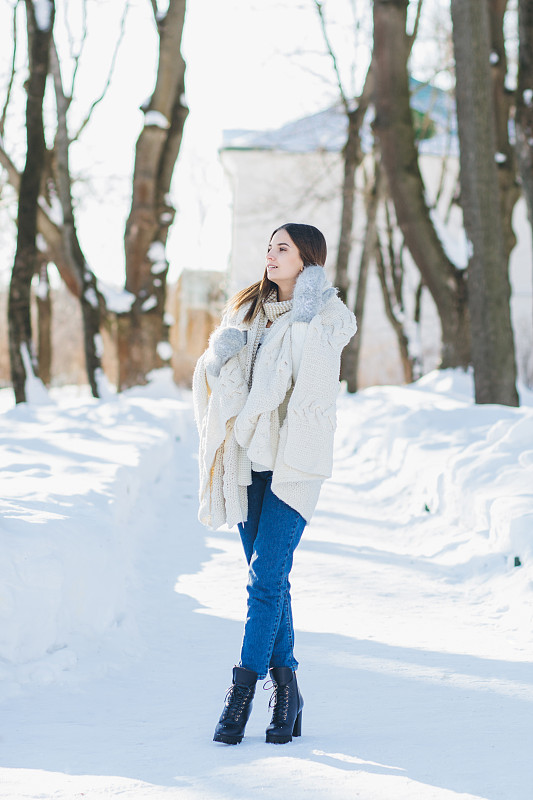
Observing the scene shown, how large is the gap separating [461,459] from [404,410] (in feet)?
15.9

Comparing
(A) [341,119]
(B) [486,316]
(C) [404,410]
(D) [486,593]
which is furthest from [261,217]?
(D) [486,593]

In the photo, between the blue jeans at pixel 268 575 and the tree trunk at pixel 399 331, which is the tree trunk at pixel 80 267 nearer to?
the tree trunk at pixel 399 331

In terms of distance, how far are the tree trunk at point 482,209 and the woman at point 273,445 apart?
258 inches

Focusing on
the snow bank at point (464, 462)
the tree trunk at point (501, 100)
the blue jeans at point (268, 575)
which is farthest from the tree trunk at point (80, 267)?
the blue jeans at point (268, 575)

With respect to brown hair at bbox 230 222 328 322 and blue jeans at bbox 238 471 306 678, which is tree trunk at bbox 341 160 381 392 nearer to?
brown hair at bbox 230 222 328 322

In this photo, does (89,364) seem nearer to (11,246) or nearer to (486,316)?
(486,316)

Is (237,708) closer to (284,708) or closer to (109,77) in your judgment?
(284,708)

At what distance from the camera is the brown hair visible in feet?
11.8

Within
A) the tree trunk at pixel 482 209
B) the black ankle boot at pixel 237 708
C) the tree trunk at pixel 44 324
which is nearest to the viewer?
the black ankle boot at pixel 237 708

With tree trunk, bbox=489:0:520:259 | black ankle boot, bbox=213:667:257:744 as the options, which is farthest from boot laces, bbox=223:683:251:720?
tree trunk, bbox=489:0:520:259

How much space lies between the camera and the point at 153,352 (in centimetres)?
1590

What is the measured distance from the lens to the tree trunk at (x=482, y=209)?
9.78m

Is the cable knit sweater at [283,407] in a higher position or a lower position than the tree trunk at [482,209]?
lower

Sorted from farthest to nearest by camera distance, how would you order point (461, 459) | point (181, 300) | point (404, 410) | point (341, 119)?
point (181, 300) < point (341, 119) < point (404, 410) < point (461, 459)
